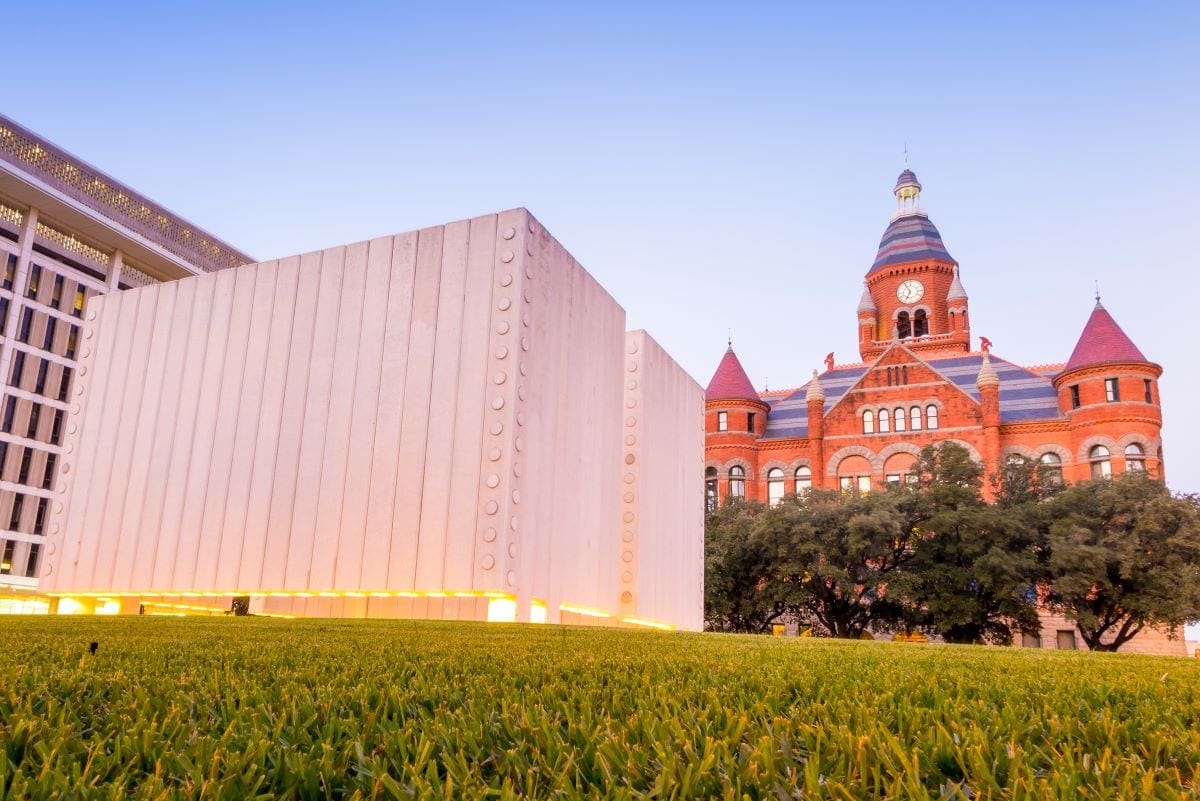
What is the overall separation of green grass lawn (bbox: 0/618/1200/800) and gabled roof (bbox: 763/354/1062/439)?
146 feet

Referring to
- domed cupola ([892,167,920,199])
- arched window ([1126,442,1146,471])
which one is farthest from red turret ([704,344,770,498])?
domed cupola ([892,167,920,199])

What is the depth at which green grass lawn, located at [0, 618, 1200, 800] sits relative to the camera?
1601mm

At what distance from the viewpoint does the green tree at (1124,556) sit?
27.1 meters

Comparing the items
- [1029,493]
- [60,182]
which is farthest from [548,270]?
[60,182]

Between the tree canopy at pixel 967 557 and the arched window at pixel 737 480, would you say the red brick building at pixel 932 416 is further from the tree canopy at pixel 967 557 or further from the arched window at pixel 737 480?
the tree canopy at pixel 967 557

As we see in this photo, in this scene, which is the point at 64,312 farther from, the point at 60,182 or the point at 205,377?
the point at 205,377

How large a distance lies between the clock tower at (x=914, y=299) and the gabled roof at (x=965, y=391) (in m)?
4.90

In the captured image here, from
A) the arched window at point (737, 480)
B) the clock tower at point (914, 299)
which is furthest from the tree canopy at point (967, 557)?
the clock tower at point (914, 299)

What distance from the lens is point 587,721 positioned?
7.55 ft

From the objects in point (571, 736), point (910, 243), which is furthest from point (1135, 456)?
point (571, 736)

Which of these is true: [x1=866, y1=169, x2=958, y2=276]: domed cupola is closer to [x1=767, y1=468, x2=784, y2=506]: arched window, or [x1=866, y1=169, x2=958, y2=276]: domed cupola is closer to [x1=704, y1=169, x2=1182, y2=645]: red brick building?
[x1=704, y1=169, x2=1182, y2=645]: red brick building

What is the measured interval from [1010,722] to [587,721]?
50.5 inches

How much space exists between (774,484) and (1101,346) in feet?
57.9

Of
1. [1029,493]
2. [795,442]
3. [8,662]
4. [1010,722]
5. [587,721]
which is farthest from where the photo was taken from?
[795,442]
